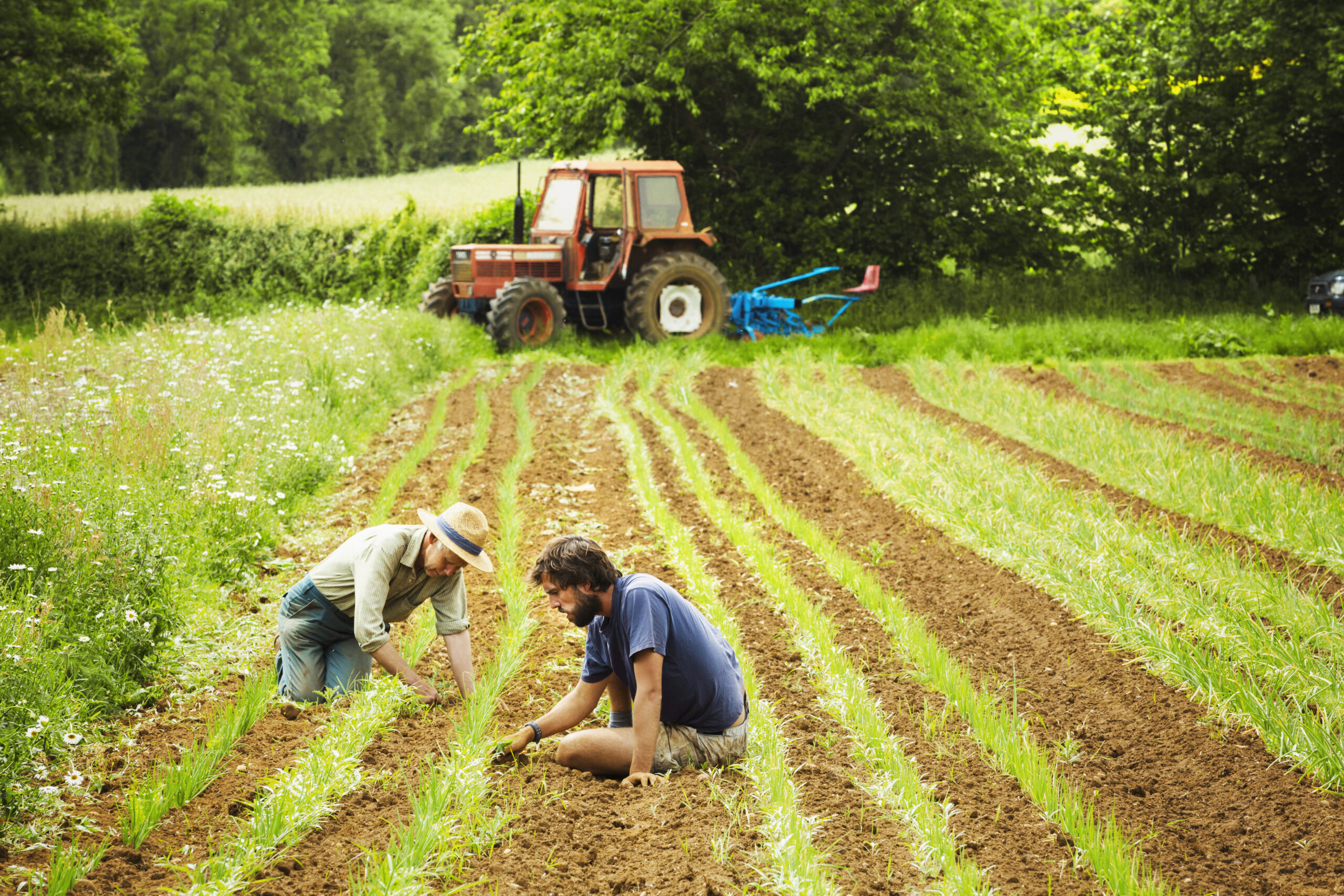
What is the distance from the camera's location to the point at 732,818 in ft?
12.6

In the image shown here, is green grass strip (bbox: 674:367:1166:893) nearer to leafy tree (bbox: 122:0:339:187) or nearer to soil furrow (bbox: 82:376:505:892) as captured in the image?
soil furrow (bbox: 82:376:505:892)

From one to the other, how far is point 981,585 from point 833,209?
49.1 ft

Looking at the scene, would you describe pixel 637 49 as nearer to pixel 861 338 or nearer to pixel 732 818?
pixel 861 338

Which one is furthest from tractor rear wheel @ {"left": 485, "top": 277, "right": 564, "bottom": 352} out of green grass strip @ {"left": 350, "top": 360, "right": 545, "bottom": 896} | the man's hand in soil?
the man's hand in soil

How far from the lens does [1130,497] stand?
767 cm

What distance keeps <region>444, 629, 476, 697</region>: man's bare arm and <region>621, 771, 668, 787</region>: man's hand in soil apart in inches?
37.3

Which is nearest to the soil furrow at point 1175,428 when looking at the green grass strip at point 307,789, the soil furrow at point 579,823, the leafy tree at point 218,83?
the soil furrow at point 579,823

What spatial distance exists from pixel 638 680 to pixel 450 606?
1.19m

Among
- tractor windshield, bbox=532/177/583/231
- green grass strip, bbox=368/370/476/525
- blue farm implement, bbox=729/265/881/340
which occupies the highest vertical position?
tractor windshield, bbox=532/177/583/231

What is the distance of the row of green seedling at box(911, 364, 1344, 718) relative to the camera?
Answer: 4727mm

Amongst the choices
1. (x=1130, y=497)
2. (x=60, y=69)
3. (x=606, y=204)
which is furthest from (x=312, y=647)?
(x=60, y=69)

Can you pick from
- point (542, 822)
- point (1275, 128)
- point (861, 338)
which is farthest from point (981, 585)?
point (1275, 128)

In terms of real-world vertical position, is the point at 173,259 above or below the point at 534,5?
below

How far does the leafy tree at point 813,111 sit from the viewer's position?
17.5 metres
